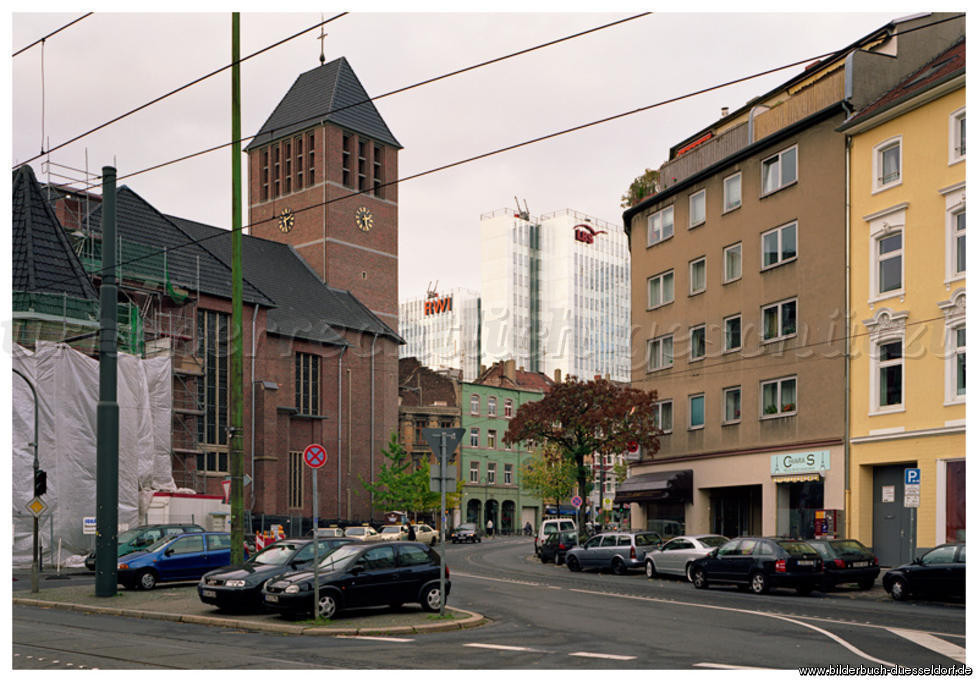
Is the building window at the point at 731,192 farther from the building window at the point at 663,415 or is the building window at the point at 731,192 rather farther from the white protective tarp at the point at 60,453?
the white protective tarp at the point at 60,453

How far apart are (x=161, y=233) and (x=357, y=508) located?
22231 millimetres

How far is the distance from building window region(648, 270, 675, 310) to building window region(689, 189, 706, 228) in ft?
7.71

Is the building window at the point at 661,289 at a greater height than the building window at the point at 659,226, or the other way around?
the building window at the point at 659,226

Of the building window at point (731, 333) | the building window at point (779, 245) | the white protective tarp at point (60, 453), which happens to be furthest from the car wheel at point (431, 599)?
the white protective tarp at point (60, 453)

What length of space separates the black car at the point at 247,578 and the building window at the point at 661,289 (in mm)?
24556

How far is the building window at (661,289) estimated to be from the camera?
43956 millimetres

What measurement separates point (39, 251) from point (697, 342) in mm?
26796

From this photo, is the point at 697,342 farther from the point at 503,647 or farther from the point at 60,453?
the point at 503,647

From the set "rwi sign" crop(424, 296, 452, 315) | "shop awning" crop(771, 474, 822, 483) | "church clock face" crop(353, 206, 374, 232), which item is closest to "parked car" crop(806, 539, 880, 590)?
"shop awning" crop(771, 474, 822, 483)

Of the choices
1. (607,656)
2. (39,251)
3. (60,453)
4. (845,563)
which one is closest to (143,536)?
(60,453)

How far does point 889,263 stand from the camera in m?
32.8

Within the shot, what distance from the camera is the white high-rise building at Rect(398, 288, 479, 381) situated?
164 metres

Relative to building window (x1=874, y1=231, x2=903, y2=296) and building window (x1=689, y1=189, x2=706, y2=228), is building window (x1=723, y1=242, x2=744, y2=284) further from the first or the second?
building window (x1=874, y1=231, x2=903, y2=296)

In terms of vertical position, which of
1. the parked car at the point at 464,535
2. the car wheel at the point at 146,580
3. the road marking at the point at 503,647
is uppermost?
the road marking at the point at 503,647
